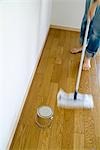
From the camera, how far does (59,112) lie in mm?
1802

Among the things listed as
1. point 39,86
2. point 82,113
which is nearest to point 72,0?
point 39,86

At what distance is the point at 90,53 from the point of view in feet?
7.62

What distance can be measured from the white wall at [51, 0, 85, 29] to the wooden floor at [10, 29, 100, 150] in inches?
21.1

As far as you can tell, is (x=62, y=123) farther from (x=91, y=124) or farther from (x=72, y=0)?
(x=72, y=0)

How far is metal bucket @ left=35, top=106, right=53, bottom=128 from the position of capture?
5.43ft

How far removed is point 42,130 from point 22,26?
677 millimetres

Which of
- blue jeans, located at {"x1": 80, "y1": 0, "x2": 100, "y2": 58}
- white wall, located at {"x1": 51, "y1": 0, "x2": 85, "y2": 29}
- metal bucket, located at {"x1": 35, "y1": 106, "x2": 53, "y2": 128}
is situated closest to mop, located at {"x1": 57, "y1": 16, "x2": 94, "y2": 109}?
metal bucket, located at {"x1": 35, "y1": 106, "x2": 53, "y2": 128}

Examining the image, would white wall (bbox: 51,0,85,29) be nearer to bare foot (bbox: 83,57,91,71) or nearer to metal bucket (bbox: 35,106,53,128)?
bare foot (bbox: 83,57,91,71)

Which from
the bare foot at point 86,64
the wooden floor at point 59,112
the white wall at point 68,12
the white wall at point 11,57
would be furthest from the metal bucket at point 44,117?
the white wall at point 68,12

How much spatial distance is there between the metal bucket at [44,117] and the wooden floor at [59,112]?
0.03 m

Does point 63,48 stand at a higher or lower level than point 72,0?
lower

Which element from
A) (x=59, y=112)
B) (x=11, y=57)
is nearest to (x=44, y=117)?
(x=59, y=112)

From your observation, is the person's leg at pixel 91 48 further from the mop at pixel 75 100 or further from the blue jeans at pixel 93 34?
the mop at pixel 75 100

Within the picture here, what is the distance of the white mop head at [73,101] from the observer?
186cm
